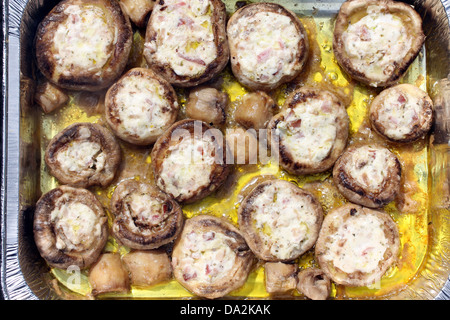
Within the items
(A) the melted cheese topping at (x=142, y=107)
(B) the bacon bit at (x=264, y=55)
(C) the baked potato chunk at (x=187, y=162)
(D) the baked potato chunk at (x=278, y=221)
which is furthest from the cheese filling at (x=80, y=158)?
(B) the bacon bit at (x=264, y=55)

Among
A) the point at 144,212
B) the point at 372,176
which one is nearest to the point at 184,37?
the point at 144,212

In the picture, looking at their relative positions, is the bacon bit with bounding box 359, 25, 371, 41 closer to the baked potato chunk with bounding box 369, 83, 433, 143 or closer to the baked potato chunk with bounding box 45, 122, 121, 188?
the baked potato chunk with bounding box 369, 83, 433, 143

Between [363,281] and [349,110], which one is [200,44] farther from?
[363,281]

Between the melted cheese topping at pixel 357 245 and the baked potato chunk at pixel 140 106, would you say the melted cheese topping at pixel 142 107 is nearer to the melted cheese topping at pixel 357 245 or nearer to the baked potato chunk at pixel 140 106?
the baked potato chunk at pixel 140 106

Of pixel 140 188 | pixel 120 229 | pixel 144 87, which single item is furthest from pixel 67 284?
pixel 144 87

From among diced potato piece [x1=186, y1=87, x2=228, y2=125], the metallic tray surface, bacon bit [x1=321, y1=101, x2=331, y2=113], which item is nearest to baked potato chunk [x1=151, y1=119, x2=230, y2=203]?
diced potato piece [x1=186, y1=87, x2=228, y2=125]

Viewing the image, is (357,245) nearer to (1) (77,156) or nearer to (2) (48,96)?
(1) (77,156)
